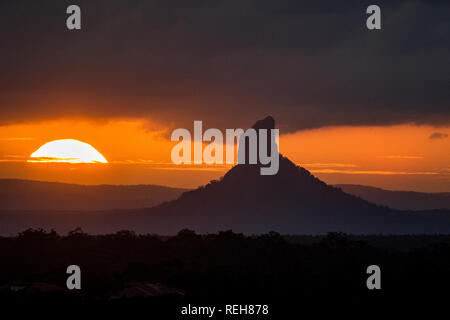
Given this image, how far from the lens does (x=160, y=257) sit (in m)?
75.4

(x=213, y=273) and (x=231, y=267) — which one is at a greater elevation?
(x=231, y=267)

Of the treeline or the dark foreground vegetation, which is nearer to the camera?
the dark foreground vegetation

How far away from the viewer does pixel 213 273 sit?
58375 mm

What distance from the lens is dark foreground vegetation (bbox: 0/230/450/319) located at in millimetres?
47688

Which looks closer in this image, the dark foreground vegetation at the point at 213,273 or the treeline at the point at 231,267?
the dark foreground vegetation at the point at 213,273

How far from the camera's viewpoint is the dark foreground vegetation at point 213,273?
47688mm

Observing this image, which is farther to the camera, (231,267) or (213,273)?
(231,267)

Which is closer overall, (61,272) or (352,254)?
(61,272)
